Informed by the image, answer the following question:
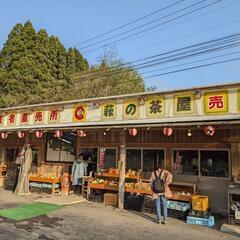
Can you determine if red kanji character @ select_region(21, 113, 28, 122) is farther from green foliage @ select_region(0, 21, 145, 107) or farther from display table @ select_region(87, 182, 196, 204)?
green foliage @ select_region(0, 21, 145, 107)

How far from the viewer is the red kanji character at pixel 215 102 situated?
1094cm

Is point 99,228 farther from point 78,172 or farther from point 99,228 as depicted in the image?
point 78,172

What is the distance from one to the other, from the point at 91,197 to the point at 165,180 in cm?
469

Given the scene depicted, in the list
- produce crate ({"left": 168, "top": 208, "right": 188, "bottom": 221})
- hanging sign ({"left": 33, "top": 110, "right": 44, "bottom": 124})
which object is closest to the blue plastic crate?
produce crate ({"left": 168, "top": 208, "right": 188, "bottom": 221})

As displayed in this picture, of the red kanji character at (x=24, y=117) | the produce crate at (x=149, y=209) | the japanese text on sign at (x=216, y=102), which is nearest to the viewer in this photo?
the japanese text on sign at (x=216, y=102)

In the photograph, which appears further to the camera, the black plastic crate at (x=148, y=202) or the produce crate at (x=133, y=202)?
the produce crate at (x=133, y=202)

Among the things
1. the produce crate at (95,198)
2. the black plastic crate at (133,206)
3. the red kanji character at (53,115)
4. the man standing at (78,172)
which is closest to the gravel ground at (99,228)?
the black plastic crate at (133,206)

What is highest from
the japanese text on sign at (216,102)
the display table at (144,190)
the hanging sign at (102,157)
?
the japanese text on sign at (216,102)

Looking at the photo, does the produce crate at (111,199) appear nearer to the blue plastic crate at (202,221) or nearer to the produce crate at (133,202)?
the produce crate at (133,202)

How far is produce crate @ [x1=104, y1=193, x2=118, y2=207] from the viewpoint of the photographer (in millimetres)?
12523

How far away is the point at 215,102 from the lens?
11062 millimetres

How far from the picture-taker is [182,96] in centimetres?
1184

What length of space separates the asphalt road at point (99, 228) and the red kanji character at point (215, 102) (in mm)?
4121

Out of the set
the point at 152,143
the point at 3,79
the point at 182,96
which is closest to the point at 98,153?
the point at 152,143
